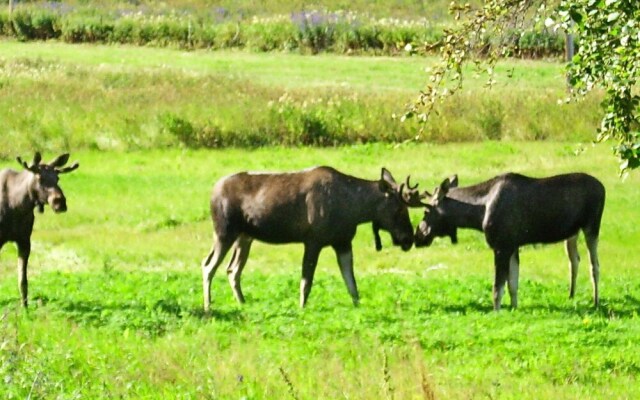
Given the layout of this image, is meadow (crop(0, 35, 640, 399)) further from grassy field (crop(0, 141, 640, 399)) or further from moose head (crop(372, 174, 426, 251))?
moose head (crop(372, 174, 426, 251))

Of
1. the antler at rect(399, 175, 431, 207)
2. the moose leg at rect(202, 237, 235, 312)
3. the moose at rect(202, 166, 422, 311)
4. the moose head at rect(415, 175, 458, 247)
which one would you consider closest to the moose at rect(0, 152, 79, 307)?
the moose leg at rect(202, 237, 235, 312)

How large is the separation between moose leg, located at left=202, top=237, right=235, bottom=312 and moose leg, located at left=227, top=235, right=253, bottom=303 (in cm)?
25

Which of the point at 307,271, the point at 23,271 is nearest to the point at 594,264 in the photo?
the point at 307,271

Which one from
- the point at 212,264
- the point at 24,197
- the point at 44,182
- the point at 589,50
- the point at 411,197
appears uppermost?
the point at 589,50

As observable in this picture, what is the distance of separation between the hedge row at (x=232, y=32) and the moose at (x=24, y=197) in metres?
41.3

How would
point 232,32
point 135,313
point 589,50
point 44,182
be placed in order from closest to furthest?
point 589,50 → point 135,313 → point 44,182 → point 232,32

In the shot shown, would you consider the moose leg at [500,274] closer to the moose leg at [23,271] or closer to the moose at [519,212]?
the moose at [519,212]

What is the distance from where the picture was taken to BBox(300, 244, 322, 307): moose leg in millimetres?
18000

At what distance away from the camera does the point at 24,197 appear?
59.1 feet

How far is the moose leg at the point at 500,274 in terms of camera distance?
17.9 m

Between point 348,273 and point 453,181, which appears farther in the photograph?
point 453,181

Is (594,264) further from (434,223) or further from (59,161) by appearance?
(59,161)

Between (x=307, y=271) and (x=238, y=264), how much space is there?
3.55ft

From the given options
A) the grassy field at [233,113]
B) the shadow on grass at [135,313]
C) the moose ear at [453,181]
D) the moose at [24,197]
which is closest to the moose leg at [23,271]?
the moose at [24,197]
